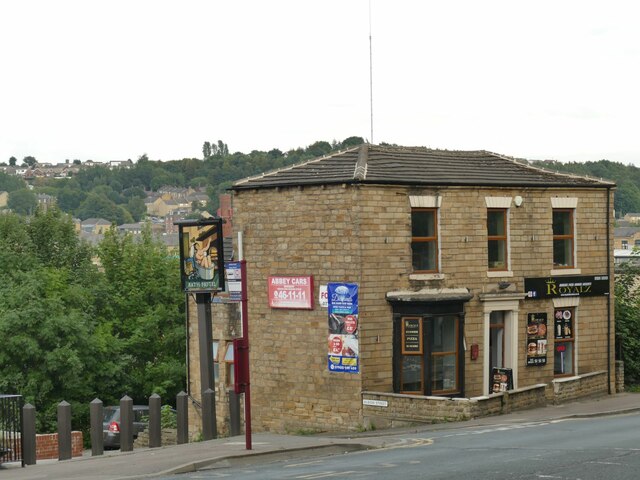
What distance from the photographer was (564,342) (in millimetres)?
34156

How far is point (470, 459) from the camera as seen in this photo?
774 inches

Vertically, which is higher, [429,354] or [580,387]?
[429,354]

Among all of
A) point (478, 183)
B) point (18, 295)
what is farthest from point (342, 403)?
point (18, 295)

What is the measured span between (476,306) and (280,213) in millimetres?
5897

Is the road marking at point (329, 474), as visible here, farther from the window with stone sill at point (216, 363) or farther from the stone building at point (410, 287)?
the window with stone sill at point (216, 363)

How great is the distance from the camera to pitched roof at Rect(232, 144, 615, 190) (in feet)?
101

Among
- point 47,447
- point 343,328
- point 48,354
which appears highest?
point 343,328

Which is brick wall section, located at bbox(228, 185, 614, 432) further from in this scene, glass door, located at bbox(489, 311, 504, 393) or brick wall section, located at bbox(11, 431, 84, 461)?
brick wall section, located at bbox(11, 431, 84, 461)

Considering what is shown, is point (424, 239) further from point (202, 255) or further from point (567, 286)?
point (202, 255)

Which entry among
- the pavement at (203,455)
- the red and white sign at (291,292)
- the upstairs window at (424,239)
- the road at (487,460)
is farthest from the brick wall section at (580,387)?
the red and white sign at (291,292)

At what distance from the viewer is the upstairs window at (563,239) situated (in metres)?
34.0

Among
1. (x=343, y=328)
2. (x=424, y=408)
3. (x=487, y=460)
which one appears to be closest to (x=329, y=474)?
(x=487, y=460)

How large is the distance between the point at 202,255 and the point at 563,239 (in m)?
11.3

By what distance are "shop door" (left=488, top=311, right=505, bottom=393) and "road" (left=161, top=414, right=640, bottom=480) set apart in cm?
710
